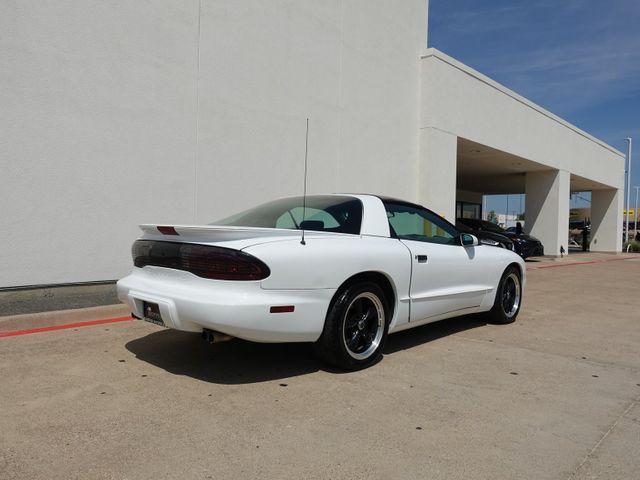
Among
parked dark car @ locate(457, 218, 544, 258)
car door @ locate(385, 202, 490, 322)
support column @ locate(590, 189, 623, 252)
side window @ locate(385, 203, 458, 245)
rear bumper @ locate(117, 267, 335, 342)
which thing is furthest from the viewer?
support column @ locate(590, 189, 623, 252)

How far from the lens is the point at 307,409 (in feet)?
9.95

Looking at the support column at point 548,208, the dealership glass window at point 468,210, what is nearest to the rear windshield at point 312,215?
the support column at point 548,208

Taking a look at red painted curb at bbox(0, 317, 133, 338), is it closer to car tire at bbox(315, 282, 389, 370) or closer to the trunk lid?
the trunk lid

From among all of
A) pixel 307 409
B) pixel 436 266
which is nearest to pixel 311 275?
pixel 307 409

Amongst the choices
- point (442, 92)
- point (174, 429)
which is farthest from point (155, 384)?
point (442, 92)

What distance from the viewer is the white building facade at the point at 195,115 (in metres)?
6.23

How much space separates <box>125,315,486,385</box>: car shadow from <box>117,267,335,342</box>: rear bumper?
18.6 inches

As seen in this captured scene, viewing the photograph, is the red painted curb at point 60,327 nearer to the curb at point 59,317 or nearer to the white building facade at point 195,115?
the curb at point 59,317

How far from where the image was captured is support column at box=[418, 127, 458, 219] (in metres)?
12.6

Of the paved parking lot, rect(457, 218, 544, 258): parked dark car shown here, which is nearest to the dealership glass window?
rect(457, 218, 544, 258): parked dark car

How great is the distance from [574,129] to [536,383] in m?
20.2

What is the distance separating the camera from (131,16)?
7055 mm

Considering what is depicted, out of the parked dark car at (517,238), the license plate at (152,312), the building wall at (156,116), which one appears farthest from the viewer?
the parked dark car at (517,238)

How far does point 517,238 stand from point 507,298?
1072 cm
